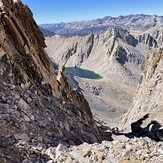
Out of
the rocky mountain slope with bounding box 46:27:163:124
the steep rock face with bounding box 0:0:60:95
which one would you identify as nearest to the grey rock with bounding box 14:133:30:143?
the steep rock face with bounding box 0:0:60:95

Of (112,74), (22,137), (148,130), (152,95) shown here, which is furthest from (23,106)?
(112,74)

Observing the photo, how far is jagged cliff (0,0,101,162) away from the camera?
35.2ft

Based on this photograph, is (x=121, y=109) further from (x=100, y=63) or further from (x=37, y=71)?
(x=100, y=63)

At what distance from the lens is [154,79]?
50.1m

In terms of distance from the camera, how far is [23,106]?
14195 millimetres

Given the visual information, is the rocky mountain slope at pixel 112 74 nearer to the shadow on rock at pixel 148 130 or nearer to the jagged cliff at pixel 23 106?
the shadow on rock at pixel 148 130

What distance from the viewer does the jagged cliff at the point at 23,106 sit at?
10.7 m

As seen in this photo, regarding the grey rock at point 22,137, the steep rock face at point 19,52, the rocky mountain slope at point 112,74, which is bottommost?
the rocky mountain slope at point 112,74

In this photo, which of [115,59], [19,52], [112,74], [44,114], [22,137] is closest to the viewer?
[22,137]

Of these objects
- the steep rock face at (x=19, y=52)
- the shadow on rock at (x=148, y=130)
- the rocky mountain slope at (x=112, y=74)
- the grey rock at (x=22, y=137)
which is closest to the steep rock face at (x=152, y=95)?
the shadow on rock at (x=148, y=130)

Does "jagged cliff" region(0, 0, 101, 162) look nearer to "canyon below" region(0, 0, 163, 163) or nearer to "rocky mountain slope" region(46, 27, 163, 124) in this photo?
"canyon below" region(0, 0, 163, 163)

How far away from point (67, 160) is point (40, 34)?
961 inches

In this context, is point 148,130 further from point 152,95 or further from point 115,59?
point 115,59

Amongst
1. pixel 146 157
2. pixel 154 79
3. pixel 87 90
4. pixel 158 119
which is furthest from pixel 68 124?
pixel 87 90
